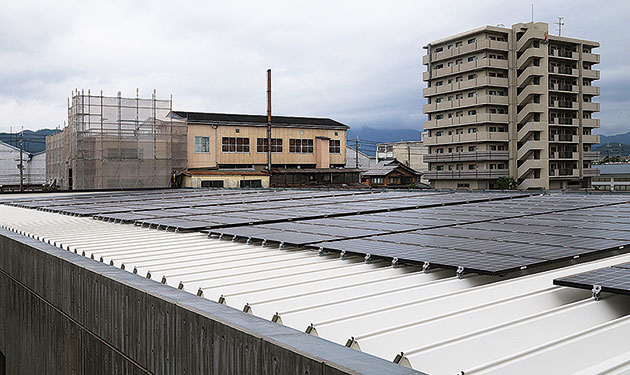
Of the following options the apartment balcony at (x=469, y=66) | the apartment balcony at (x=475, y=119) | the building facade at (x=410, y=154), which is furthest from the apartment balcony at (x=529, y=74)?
the building facade at (x=410, y=154)

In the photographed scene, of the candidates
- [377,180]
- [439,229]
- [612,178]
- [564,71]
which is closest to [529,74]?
[564,71]

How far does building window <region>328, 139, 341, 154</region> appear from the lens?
77188 millimetres

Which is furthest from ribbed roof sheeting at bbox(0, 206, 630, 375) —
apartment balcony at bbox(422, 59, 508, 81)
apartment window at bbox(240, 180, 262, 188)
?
apartment balcony at bbox(422, 59, 508, 81)

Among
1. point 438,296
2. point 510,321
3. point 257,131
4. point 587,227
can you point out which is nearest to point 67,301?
point 438,296

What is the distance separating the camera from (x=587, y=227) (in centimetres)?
1247

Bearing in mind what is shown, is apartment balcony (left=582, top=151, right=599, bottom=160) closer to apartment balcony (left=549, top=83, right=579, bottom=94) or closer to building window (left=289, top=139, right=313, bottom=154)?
apartment balcony (left=549, top=83, right=579, bottom=94)

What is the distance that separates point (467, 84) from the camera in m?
73.6

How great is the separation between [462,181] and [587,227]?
64723mm

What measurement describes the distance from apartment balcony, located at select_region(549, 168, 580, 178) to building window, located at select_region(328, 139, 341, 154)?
91.6 feet

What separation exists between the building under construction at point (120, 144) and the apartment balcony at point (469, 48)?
1429 inches

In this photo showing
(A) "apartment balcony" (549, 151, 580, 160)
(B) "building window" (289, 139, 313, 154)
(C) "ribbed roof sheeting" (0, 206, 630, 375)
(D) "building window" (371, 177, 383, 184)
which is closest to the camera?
(C) "ribbed roof sheeting" (0, 206, 630, 375)

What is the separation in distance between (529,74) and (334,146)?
2668 cm

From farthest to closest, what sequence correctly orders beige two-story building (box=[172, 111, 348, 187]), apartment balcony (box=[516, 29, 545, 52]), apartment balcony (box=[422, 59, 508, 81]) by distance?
apartment balcony (box=[422, 59, 508, 81]) → apartment balcony (box=[516, 29, 545, 52]) → beige two-story building (box=[172, 111, 348, 187])

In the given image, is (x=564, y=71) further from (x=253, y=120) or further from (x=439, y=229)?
(x=439, y=229)
